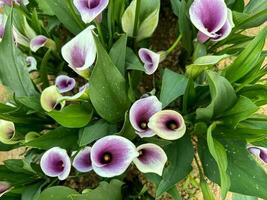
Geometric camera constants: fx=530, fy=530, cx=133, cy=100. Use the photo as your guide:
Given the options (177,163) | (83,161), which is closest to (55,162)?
(83,161)

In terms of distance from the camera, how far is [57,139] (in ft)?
1.92

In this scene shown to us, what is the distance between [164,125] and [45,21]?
323 mm

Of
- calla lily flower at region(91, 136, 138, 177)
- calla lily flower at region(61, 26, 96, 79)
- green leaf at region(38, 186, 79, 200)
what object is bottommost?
green leaf at region(38, 186, 79, 200)

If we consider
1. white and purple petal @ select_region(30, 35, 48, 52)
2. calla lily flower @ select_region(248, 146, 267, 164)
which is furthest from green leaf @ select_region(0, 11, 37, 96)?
calla lily flower @ select_region(248, 146, 267, 164)

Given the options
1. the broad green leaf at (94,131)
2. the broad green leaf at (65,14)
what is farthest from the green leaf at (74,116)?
the broad green leaf at (65,14)

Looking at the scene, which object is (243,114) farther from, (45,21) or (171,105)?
(45,21)

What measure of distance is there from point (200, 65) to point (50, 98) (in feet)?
0.53

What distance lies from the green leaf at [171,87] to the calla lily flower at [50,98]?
4.2 inches

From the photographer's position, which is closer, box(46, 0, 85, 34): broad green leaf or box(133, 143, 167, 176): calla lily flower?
box(133, 143, 167, 176): calla lily flower

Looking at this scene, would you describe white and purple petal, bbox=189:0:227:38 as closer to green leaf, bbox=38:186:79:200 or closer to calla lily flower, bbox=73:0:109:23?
calla lily flower, bbox=73:0:109:23

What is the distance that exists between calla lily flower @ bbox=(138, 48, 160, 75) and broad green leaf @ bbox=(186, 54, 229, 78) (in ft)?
0.13

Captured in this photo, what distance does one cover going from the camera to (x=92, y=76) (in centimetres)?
52

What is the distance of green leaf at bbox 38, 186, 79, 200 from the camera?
535 mm

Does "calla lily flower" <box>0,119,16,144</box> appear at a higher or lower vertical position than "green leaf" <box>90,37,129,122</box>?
lower
